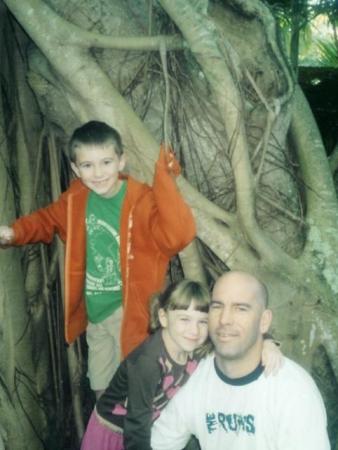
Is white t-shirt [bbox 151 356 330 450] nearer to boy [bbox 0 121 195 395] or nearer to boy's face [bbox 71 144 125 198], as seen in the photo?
boy [bbox 0 121 195 395]

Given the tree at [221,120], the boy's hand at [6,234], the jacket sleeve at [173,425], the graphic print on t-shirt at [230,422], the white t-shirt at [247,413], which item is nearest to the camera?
the white t-shirt at [247,413]

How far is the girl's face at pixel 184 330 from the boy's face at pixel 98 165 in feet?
1.72

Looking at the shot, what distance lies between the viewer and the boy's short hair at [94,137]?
2160mm

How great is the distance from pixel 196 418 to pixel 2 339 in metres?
1.14

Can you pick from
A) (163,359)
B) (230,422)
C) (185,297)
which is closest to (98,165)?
(185,297)

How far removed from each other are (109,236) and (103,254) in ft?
0.27

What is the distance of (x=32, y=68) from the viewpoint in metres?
2.89

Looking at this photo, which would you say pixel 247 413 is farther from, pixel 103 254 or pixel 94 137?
pixel 94 137

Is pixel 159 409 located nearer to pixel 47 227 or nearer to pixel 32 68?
pixel 47 227

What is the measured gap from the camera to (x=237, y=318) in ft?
6.17

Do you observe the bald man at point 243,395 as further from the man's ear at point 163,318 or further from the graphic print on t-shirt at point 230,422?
the man's ear at point 163,318

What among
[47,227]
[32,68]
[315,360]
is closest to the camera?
[47,227]

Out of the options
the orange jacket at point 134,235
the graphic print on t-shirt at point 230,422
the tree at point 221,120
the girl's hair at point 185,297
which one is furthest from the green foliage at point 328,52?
the graphic print on t-shirt at point 230,422

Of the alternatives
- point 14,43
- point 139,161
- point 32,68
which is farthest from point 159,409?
point 14,43
